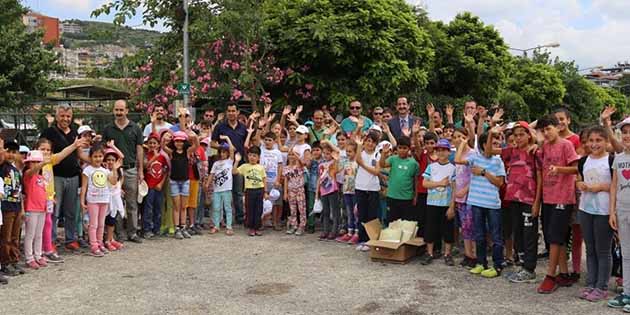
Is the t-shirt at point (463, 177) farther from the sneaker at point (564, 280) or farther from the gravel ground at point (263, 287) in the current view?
the sneaker at point (564, 280)

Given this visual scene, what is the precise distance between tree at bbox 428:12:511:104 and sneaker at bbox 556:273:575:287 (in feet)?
64.3

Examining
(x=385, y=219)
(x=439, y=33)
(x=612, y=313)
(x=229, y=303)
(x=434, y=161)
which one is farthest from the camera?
(x=439, y=33)

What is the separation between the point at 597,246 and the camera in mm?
6273

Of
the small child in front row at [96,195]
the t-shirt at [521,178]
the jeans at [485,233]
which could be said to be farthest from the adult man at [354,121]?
the small child in front row at [96,195]

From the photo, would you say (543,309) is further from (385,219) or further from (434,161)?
(385,219)

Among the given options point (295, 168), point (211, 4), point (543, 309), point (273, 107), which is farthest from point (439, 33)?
point (543, 309)

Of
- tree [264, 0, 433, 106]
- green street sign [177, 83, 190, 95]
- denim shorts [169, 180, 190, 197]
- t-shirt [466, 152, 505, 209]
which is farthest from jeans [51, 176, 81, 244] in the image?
tree [264, 0, 433, 106]

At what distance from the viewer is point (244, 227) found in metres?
10.5

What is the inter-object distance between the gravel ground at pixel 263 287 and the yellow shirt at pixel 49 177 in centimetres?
91

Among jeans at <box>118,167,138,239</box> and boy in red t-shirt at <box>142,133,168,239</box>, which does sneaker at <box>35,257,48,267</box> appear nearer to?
jeans at <box>118,167,138,239</box>

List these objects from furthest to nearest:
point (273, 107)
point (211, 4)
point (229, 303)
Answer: point (273, 107), point (211, 4), point (229, 303)

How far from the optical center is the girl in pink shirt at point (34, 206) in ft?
24.8

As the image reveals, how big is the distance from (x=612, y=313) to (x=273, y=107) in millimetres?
12029

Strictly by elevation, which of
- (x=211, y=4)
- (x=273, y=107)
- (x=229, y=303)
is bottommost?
(x=229, y=303)
